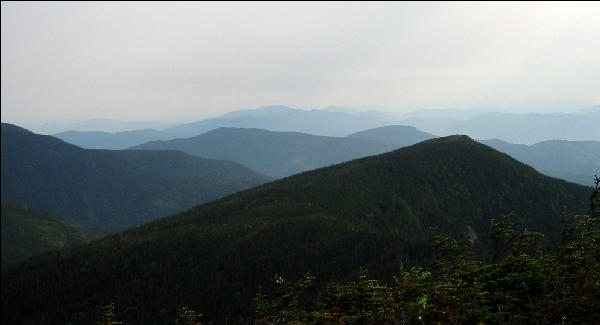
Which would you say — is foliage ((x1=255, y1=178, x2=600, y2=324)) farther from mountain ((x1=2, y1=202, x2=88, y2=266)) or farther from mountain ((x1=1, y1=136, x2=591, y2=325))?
mountain ((x1=2, y1=202, x2=88, y2=266))

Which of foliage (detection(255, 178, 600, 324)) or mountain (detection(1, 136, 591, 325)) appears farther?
mountain (detection(1, 136, 591, 325))

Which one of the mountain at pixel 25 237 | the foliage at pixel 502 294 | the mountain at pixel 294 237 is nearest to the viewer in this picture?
the foliage at pixel 502 294

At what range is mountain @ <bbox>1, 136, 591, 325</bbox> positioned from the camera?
56062 mm

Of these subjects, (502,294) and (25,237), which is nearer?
(502,294)

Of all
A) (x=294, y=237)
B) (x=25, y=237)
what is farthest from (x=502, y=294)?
(x=25, y=237)

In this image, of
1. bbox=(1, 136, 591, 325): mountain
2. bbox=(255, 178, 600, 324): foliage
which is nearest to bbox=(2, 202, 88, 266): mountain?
bbox=(1, 136, 591, 325): mountain

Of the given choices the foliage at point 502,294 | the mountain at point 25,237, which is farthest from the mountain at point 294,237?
the mountain at point 25,237

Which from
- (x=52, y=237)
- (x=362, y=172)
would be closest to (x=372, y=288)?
(x=362, y=172)

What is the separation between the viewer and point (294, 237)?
70500 millimetres

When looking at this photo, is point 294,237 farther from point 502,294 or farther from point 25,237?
point 25,237

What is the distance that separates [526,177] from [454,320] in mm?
121515

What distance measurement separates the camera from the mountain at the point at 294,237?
56062 mm

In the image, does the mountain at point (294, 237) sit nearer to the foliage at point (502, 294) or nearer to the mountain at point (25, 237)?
the foliage at point (502, 294)

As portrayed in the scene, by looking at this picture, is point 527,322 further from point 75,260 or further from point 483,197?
point 483,197
